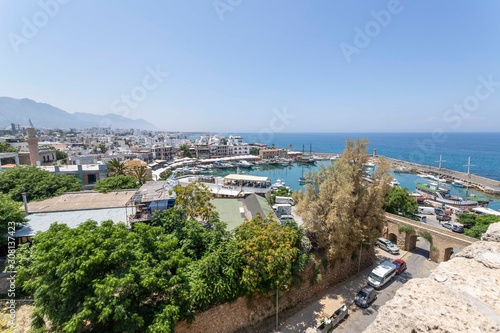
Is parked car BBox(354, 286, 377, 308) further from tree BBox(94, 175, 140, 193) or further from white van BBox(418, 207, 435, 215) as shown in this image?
white van BBox(418, 207, 435, 215)

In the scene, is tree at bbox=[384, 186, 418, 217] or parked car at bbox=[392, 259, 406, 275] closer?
parked car at bbox=[392, 259, 406, 275]

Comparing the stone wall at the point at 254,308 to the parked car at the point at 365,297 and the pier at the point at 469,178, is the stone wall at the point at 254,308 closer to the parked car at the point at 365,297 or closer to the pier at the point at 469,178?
the parked car at the point at 365,297

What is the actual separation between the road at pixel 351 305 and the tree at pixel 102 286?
6.17 m

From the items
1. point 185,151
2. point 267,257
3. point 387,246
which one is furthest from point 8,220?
point 185,151

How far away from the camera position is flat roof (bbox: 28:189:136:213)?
16266 millimetres

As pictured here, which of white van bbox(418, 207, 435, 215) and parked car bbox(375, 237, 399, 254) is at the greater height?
parked car bbox(375, 237, 399, 254)

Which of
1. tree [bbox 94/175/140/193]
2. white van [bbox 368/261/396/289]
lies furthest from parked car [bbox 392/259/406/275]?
tree [bbox 94/175/140/193]

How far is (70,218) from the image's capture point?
14.6 m

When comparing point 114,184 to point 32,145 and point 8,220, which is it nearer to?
point 8,220

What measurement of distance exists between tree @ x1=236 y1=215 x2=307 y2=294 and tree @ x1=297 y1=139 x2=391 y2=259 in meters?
2.72

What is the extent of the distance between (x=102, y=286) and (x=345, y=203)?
39.7ft

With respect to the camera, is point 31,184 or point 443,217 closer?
point 31,184

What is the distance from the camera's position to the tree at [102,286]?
7.30 meters

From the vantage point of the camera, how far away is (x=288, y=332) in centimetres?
1098
